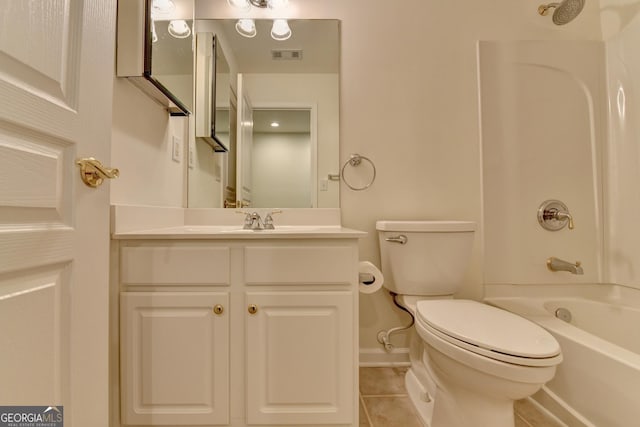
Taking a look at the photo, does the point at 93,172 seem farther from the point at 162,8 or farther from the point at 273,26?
the point at 273,26

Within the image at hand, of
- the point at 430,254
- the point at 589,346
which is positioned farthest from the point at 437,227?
the point at 589,346

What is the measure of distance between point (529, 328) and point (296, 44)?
166 cm

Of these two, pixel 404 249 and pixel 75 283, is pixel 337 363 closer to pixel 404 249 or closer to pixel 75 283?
pixel 404 249

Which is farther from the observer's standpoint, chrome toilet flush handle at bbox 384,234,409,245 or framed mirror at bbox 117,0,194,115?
chrome toilet flush handle at bbox 384,234,409,245

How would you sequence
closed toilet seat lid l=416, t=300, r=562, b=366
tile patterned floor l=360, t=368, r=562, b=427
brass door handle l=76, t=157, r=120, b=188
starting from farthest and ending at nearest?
tile patterned floor l=360, t=368, r=562, b=427, closed toilet seat lid l=416, t=300, r=562, b=366, brass door handle l=76, t=157, r=120, b=188

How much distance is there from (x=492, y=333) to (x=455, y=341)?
0.40 ft

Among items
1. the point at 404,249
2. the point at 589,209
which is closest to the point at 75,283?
the point at 404,249

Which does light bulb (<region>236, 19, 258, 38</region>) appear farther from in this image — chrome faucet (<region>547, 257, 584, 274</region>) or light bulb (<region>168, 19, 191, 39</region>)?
chrome faucet (<region>547, 257, 584, 274</region>)

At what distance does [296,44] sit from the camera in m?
1.56

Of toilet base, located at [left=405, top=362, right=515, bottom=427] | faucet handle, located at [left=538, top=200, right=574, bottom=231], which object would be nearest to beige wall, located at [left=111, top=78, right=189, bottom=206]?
toilet base, located at [left=405, top=362, right=515, bottom=427]

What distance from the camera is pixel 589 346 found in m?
1.04

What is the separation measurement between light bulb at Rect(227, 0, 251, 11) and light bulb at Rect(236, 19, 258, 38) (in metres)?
0.08

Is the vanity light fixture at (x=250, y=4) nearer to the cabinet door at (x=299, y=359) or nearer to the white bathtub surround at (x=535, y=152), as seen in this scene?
the white bathtub surround at (x=535, y=152)

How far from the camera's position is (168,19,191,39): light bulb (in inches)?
50.0
